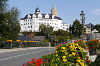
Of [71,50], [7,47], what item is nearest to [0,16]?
[7,47]

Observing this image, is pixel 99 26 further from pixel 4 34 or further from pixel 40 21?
pixel 4 34

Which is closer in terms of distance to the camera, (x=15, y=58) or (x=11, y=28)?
(x=15, y=58)

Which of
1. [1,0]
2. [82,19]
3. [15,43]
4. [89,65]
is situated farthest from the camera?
[15,43]

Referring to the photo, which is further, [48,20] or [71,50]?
[48,20]

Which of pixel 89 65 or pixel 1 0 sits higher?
pixel 1 0

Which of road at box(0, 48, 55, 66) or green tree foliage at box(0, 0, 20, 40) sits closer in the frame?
road at box(0, 48, 55, 66)

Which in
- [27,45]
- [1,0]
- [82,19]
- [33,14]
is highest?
[33,14]

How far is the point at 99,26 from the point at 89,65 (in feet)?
525

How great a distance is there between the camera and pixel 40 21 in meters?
197

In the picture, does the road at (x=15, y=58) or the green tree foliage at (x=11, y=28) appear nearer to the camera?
the road at (x=15, y=58)

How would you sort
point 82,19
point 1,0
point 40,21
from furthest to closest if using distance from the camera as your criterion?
point 40,21
point 1,0
point 82,19

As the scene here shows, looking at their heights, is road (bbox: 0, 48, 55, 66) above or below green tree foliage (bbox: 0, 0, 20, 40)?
below

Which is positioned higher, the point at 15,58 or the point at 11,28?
the point at 11,28

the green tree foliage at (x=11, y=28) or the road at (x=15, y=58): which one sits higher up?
the green tree foliage at (x=11, y=28)
